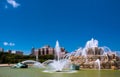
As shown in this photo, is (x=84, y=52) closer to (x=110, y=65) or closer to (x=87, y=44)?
(x=87, y=44)

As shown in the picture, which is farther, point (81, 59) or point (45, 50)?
point (45, 50)

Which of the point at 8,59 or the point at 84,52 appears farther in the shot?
the point at 8,59

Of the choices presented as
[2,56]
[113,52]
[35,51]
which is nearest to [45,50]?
[35,51]

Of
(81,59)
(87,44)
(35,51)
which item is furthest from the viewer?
Result: (35,51)

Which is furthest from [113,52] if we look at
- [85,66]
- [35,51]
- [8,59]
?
[35,51]

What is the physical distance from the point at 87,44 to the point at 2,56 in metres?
23.6

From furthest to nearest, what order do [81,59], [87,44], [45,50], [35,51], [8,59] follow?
1. [45,50]
2. [35,51]
3. [8,59]
4. [87,44]
5. [81,59]

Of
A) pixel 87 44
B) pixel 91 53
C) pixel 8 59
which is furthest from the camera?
pixel 8 59

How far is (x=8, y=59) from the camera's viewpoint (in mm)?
48500

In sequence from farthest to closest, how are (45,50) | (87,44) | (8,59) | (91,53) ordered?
(45,50) → (8,59) → (87,44) → (91,53)

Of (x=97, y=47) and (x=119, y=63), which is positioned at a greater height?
(x=97, y=47)

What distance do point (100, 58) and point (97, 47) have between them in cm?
398

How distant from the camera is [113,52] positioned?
28.0 m

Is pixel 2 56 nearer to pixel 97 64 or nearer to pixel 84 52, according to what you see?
pixel 84 52
